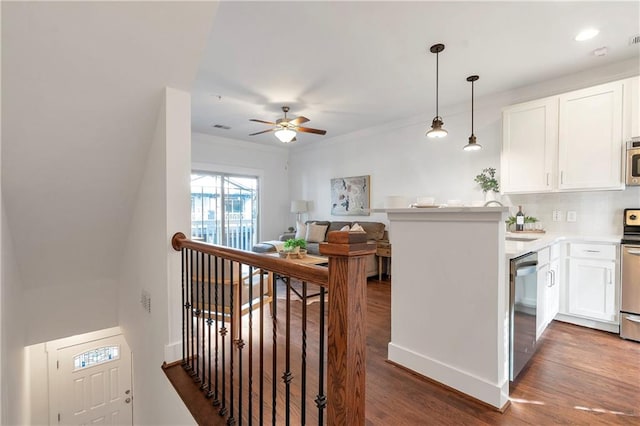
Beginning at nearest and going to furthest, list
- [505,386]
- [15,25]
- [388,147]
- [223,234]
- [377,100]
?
[15,25] < [505,386] < [377,100] < [388,147] < [223,234]

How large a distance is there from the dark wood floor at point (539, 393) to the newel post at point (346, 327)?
948mm

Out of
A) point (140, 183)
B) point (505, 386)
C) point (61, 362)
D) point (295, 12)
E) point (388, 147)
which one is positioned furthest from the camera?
point (388, 147)

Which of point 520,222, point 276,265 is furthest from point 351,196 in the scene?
point 276,265

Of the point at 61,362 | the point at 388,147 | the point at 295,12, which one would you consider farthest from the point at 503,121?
the point at 61,362

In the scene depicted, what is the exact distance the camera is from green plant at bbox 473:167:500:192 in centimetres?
400

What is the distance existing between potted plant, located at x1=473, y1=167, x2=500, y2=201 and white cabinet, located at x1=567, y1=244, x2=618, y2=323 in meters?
1.11

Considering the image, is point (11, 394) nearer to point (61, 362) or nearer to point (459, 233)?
point (61, 362)

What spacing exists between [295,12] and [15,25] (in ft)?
5.74

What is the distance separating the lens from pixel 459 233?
1.93m

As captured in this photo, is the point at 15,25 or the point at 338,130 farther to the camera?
the point at 338,130

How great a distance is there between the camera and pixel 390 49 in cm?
293

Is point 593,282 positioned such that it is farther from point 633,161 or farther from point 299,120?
point 299,120

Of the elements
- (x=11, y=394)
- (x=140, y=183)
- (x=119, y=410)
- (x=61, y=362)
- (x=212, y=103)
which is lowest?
(x=119, y=410)

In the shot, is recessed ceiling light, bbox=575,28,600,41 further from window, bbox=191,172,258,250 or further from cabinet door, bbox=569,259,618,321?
window, bbox=191,172,258,250
